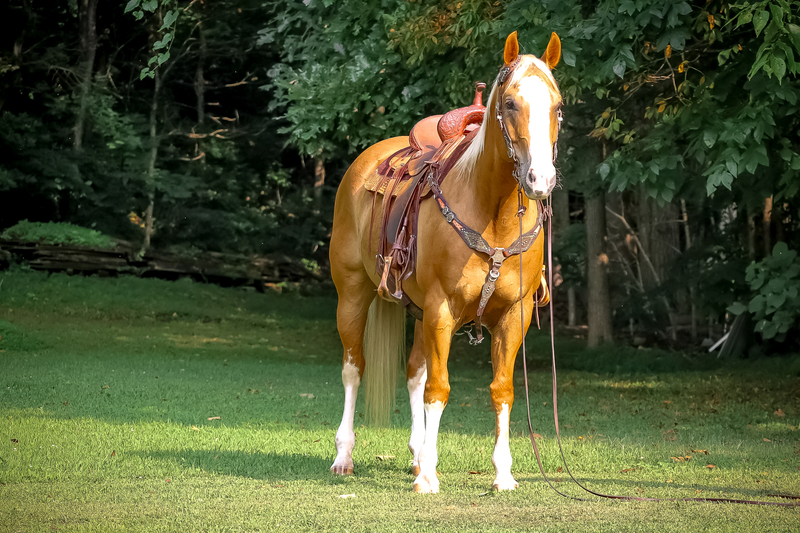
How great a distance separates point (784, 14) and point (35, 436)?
7.33 meters

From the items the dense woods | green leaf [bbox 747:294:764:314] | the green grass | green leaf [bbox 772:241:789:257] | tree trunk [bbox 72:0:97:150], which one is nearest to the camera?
the green grass

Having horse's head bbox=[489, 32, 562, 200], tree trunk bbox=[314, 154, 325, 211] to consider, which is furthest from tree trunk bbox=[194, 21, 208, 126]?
horse's head bbox=[489, 32, 562, 200]

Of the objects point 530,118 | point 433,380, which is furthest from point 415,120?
point 530,118

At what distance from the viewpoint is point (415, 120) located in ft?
42.9

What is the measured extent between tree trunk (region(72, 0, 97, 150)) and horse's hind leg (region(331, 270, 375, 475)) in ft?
66.3

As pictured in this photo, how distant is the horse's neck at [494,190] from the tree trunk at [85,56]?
859 inches

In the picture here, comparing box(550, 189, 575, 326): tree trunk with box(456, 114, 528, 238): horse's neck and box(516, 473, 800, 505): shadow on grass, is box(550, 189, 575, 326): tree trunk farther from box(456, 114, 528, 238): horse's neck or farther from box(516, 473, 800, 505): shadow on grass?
box(456, 114, 528, 238): horse's neck

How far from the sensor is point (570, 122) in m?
14.6

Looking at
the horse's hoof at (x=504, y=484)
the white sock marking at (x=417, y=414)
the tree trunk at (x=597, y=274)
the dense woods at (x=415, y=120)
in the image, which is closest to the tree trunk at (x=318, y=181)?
the dense woods at (x=415, y=120)

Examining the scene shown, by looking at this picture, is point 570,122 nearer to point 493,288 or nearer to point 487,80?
point 487,80

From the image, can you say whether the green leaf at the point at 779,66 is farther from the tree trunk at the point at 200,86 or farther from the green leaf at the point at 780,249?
the tree trunk at the point at 200,86

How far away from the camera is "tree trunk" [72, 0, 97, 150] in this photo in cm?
2495

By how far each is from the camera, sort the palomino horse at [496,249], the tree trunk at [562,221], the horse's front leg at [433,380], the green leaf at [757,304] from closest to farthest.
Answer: the palomino horse at [496,249], the horse's front leg at [433,380], the green leaf at [757,304], the tree trunk at [562,221]

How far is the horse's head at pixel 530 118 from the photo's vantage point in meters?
4.59
